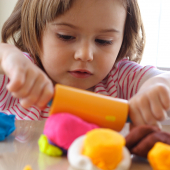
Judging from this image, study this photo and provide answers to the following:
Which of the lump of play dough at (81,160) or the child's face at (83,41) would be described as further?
the child's face at (83,41)

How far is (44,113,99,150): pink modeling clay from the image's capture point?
1.28 feet

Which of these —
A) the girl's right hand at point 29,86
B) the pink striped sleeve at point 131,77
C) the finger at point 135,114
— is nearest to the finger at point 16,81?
the girl's right hand at point 29,86

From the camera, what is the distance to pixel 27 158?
393 millimetres

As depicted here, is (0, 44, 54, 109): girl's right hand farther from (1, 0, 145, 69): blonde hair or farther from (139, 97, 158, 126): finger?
(1, 0, 145, 69): blonde hair

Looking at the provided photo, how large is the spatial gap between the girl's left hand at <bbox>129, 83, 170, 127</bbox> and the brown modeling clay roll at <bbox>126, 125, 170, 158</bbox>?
0.10 m

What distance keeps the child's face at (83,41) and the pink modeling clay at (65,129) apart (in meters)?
0.36

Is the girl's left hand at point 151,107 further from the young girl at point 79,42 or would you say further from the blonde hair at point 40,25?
the blonde hair at point 40,25

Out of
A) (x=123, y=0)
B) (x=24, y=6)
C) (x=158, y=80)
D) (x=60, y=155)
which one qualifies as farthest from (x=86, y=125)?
(x=24, y=6)

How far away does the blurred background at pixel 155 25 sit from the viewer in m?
1.55

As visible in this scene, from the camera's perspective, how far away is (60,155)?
0.40m

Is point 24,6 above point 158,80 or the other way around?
above

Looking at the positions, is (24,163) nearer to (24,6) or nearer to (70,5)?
(70,5)

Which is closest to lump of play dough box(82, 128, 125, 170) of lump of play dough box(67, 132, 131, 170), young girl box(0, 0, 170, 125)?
lump of play dough box(67, 132, 131, 170)

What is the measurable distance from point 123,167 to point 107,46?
547mm
